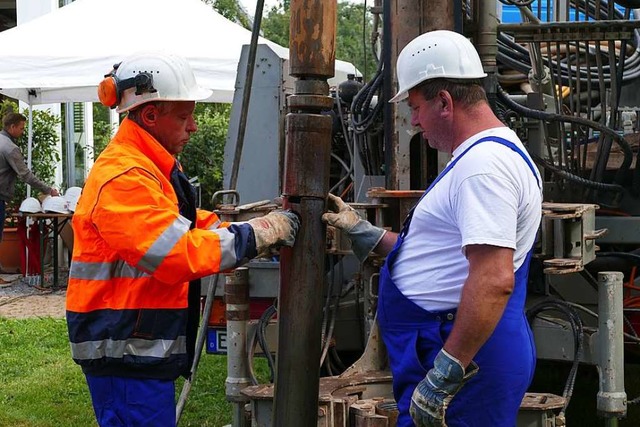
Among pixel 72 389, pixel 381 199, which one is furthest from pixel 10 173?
pixel 381 199

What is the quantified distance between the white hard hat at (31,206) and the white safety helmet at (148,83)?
775cm

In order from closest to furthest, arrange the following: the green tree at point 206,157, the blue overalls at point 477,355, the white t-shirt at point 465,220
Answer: the white t-shirt at point 465,220, the blue overalls at point 477,355, the green tree at point 206,157

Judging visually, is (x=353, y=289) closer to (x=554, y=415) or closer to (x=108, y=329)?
(x=554, y=415)

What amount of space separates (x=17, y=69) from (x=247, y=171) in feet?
20.0

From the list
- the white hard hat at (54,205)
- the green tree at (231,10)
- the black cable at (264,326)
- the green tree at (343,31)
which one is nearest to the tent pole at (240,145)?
the black cable at (264,326)

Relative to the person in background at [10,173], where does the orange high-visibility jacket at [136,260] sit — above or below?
below

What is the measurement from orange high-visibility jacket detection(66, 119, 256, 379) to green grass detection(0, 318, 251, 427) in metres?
2.74

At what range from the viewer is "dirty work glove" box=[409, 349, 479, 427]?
2.79 meters

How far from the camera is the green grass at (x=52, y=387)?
6.12m

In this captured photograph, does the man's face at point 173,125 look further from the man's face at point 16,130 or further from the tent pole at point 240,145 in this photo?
the man's face at point 16,130

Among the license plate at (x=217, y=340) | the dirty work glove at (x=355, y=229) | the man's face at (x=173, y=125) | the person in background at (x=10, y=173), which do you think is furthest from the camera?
the person in background at (x=10, y=173)

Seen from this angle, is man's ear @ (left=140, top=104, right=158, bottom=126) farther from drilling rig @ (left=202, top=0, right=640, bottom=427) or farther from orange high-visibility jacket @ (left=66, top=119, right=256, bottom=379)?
drilling rig @ (left=202, top=0, right=640, bottom=427)

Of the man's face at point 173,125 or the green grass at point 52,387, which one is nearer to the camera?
the man's face at point 173,125

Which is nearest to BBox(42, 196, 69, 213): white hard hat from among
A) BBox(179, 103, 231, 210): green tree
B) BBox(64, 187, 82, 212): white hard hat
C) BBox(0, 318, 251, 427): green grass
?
BBox(64, 187, 82, 212): white hard hat
